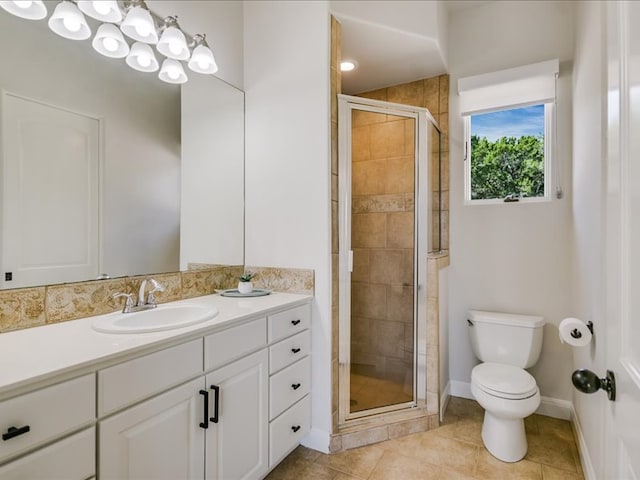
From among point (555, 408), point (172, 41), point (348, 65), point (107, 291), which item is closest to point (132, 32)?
point (172, 41)

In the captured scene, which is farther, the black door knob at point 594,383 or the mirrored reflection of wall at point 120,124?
the mirrored reflection of wall at point 120,124

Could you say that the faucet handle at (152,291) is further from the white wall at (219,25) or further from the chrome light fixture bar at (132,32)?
the white wall at (219,25)

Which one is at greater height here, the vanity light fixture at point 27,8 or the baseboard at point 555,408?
the vanity light fixture at point 27,8

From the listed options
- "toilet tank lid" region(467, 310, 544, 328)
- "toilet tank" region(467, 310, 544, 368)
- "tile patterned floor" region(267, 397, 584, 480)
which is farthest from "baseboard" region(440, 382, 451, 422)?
"toilet tank lid" region(467, 310, 544, 328)

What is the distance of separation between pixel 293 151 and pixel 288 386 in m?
1.32

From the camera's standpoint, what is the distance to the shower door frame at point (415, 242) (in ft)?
6.64

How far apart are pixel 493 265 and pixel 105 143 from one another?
8.29ft

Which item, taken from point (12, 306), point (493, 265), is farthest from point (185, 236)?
point (493, 265)

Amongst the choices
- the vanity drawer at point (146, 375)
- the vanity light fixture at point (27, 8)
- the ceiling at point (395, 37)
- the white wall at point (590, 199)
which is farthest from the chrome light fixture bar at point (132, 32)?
the white wall at point (590, 199)

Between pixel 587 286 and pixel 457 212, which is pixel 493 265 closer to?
pixel 457 212

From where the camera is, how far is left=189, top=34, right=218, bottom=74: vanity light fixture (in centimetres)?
184

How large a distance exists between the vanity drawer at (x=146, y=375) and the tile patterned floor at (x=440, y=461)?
0.94m

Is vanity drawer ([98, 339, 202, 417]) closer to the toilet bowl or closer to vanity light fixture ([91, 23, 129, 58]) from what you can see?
vanity light fixture ([91, 23, 129, 58])

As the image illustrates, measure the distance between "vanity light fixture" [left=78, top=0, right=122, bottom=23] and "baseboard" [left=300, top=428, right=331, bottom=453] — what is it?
230cm
